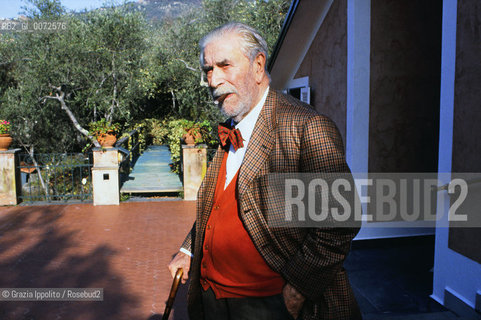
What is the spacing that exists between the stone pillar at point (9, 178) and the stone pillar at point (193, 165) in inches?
139

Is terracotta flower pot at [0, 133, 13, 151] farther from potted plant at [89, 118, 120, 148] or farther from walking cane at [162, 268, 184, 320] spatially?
walking cane at [162, 268, 184, 320]

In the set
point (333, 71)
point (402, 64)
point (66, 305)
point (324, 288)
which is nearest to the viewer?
point (324, 288)

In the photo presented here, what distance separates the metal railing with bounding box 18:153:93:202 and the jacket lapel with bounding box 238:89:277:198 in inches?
299

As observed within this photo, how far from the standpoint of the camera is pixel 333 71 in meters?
6.08

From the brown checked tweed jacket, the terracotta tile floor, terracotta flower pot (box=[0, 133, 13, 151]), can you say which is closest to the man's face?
the brown checked tweed jacket

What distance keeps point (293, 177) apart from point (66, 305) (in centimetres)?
367

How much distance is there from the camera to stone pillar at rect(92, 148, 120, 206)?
28.4ft

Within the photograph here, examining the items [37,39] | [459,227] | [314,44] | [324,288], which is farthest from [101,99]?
[324,288]

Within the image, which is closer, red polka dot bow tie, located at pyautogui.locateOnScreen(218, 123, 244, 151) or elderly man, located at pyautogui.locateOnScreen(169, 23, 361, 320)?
elderly man, located at pyautogui.locateOnScreen(169, 23, 361, 320)

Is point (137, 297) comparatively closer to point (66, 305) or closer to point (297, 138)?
point (66, 305)

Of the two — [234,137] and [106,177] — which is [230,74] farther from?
[106,177]

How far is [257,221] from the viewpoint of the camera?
1.69 metres

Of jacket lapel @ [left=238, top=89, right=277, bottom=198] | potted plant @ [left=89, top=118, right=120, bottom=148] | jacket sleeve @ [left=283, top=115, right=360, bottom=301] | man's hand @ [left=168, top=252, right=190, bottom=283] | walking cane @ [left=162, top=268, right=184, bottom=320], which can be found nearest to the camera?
jacket sleeve @ [left=283, top=115, right=360, bottom=301]

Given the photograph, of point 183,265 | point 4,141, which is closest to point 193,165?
point 4,141
